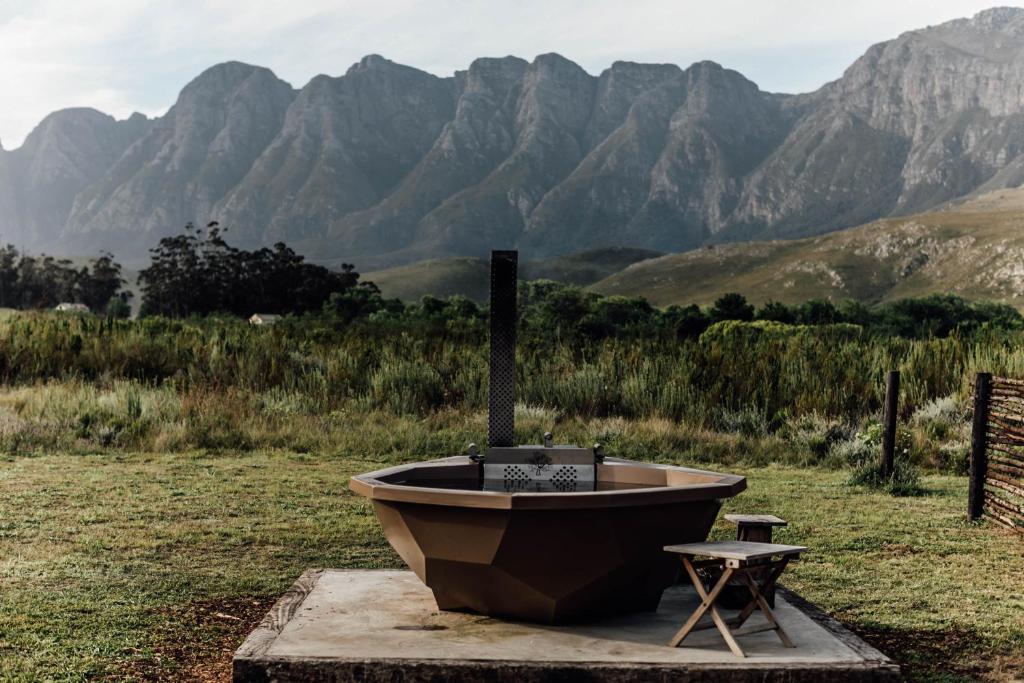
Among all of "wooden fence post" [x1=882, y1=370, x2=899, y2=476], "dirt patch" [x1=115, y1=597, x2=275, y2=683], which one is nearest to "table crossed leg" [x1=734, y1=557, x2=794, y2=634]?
"dirt patch" [x1=115, y1=597, x2=275, y2=683]

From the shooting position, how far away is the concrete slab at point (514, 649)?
4.20m

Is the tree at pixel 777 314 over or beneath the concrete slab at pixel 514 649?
over

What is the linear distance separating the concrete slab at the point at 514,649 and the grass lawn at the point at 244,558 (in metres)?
0.54

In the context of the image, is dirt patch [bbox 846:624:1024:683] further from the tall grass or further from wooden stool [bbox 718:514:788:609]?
the tall grass

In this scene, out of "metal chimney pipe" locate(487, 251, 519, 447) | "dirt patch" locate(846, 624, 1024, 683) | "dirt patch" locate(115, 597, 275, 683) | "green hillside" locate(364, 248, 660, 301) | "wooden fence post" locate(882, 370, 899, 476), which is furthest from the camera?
"green hillside" locate(364, 248, 660, 301)

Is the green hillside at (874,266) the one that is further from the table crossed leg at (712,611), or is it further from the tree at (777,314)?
the table crossed leg at (712,611)

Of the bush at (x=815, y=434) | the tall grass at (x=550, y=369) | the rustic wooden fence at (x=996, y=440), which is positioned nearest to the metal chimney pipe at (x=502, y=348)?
the rustic wooden fence at (x=996, y=440)

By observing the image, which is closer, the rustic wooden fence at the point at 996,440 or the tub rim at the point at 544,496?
the tub rim at the point at 544,496

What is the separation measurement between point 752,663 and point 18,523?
605 centimetres

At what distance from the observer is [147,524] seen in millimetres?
8148

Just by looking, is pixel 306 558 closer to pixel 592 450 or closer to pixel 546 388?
pixel 592 450

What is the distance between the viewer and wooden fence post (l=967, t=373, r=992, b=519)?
8.91 metres

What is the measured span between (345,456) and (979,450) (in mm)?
6559

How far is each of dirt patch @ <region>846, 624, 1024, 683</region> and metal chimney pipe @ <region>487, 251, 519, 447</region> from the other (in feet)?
7.18
